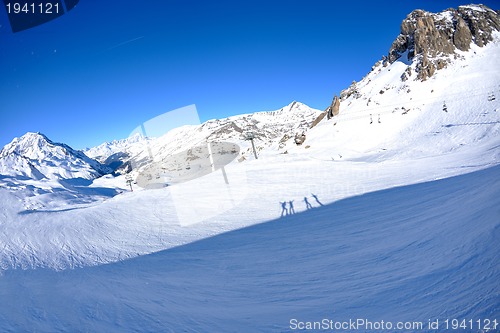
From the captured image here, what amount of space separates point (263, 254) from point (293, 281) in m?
2.14

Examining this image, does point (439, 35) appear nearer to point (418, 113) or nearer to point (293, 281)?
point (418, 113)

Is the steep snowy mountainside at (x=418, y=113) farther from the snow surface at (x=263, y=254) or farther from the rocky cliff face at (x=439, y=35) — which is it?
the snow surface at (x=263, y=254)

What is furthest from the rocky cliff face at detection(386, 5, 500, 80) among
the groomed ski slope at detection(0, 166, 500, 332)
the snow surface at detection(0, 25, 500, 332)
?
the groomed ski slope at detection(0, 166, 500, 332)

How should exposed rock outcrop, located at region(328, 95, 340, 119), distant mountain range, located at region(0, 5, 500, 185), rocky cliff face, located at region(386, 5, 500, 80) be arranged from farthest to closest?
exposed rock outcrop, located at region(328, 95, 340, 119) < rocky cliff face, located at region(386, 5, 500, 80) < distant mountain range, located at region(0, 5, 500, 185)

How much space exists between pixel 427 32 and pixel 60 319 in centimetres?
8532

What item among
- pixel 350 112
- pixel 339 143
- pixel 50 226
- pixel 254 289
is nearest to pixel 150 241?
pixel 50 226

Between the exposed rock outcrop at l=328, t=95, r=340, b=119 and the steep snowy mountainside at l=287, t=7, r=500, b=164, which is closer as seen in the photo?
the steep snowy mountainside at l=287, t=7, r=500, b=164

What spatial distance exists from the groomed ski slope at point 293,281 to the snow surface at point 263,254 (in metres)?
0.03

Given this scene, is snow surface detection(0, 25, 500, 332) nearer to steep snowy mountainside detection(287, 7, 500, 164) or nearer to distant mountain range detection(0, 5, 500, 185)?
steep snowy mountainside detection(287, 7, 500, 164)

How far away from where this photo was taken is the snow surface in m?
4.42

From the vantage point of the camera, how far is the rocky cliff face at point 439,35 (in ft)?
190

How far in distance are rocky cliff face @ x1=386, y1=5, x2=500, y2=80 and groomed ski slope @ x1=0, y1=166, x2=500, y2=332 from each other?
62.7 meters

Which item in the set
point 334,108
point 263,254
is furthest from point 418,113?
point 263,254

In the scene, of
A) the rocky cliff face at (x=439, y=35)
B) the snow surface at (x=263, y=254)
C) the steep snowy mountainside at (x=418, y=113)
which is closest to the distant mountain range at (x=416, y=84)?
the rocky cliff face at (x=439, y=35)
